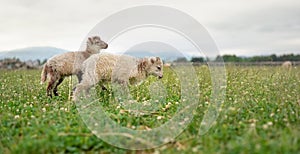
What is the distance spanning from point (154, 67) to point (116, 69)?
120 centimetres

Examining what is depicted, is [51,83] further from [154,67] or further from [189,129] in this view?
[189,129]

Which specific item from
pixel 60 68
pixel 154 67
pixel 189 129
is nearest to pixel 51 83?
pixel 60 68

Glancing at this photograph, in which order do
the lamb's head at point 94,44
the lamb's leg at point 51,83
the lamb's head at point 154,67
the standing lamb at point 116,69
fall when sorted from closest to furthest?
the standing lamb at point 116,69 → the lamb's leg at point 51,83 → the lamb's head at point 154,67 → the lamb's head at point 94,44

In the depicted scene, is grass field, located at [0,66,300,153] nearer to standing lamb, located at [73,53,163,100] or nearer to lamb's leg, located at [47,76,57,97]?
standing lamb, located at [73,53,163,100]

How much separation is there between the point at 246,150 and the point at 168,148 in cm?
108

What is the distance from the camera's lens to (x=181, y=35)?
8.25 metres

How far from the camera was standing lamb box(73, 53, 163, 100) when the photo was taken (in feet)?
32.0

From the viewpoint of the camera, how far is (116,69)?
1012 cm

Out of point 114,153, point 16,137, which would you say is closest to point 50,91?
point 16,137

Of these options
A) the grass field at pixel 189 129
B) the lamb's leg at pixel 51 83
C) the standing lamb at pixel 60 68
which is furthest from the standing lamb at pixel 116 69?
the grass field at pixel 189 129

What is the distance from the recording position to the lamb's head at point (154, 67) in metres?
10.6

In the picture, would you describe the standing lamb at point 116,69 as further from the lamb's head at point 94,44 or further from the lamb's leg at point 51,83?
the lamb's head at point 94,44

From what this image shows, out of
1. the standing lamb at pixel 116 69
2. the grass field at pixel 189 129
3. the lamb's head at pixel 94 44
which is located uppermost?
the lamb's head at pixel 94 44

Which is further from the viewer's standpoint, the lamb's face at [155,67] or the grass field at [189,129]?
the lamb's face at [155,67]
